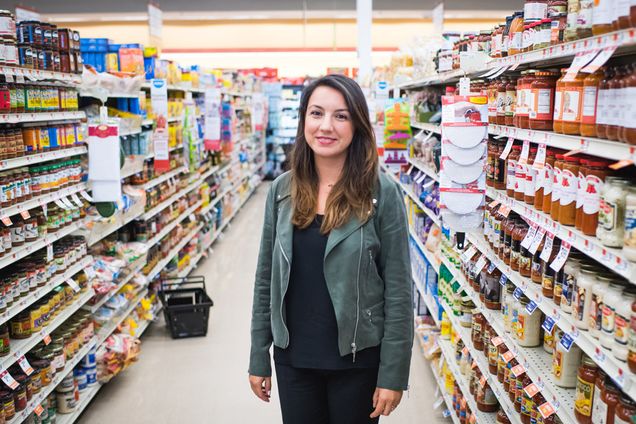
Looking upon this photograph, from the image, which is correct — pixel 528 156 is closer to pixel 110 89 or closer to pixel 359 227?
pixel 359 227

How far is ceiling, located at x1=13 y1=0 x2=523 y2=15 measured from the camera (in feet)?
46.8

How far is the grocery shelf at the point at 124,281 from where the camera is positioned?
14.7 ft

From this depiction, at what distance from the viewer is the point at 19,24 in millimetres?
3494

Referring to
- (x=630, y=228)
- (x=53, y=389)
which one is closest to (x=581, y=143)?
(x=630, y=228)

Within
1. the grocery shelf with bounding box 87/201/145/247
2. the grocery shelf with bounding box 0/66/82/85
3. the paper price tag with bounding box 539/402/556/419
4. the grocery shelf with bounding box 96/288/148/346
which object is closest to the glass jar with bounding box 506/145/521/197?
the paper price tag with bounding box 539/402/556/419

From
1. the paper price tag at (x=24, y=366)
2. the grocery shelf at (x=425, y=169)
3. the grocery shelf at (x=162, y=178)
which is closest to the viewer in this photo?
the paper price tag at (x=24, y=366)

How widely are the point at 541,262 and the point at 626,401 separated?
791 millimetres

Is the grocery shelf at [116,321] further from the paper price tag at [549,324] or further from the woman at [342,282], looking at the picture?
the paper price tag at [549,324]

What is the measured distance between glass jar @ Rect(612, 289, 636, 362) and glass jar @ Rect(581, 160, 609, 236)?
0.82 ft

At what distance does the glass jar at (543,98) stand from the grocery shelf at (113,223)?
9.91 ft

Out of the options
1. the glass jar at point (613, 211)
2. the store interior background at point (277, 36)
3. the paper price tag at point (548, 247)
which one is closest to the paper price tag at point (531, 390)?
the paper price tag at point (548, 247)

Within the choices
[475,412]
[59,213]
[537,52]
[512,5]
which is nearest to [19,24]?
[59,213]

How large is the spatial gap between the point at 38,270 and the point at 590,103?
2865 millimetres

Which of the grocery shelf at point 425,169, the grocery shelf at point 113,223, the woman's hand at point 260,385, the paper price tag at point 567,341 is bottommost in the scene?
the woman's hand at point 260,385
